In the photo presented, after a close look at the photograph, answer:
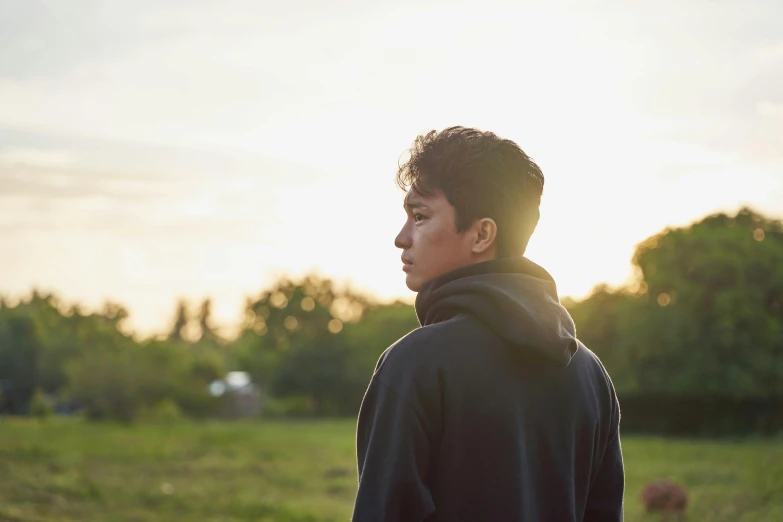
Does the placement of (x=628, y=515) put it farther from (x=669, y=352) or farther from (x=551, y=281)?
(x=669, y=352)

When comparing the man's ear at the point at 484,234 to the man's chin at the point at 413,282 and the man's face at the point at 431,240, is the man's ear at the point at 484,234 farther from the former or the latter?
the man's chin at the point at 413,282

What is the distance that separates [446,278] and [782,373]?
105ft

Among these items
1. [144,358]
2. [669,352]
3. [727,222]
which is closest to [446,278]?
[669,352]

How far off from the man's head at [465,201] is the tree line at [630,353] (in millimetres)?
31027

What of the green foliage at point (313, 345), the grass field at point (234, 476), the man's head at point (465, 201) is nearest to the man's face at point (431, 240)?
the man's head at point (465, 201)

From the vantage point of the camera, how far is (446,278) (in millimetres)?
1809

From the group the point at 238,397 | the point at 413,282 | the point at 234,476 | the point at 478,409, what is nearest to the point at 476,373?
the point at 478,409

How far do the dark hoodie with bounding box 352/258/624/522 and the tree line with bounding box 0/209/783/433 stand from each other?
3097cm

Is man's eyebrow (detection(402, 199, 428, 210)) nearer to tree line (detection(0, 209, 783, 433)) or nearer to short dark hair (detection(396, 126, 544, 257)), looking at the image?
short dark hair (detection(396, 126, 544, 257))

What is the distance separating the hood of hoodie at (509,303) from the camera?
1724 mm

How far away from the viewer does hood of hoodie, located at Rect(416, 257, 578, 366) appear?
5.65 ft

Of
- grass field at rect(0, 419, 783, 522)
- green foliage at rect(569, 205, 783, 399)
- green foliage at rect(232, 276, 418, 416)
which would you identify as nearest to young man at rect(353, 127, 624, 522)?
grass field at rect(0, 419, 783, 522)

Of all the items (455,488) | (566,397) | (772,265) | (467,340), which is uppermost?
(772,265)

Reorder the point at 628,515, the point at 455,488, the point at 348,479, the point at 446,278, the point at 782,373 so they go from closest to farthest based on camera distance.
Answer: the point at 455,488
the point at 446,278
the point at 628,515
the point at 348,479
the point at 782,373
